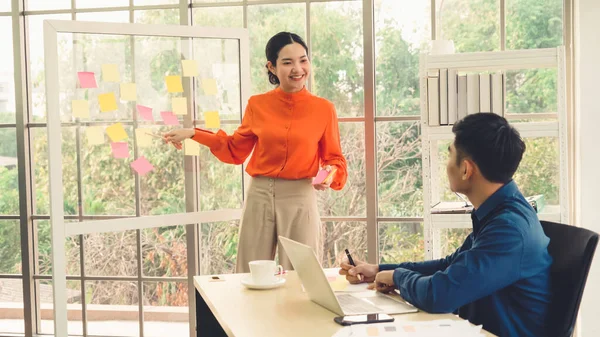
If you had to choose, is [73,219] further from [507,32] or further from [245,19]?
[507,32]

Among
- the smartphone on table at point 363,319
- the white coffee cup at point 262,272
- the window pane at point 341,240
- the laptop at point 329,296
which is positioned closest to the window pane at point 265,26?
the window pane at point 341,240

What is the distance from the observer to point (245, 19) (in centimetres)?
378

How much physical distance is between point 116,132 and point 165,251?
31.7 inches

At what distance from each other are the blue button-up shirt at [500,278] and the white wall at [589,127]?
1.75 metres

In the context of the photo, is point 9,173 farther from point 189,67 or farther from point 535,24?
point 535,24

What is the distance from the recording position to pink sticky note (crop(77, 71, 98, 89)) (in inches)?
129

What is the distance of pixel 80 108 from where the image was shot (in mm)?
3285

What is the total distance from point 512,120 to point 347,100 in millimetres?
862

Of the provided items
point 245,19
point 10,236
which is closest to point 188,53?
point 245,19

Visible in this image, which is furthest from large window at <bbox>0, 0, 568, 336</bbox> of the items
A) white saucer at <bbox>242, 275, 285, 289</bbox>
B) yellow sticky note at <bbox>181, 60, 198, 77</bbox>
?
white saucer at <bbox>242, 275, 285, 289</bbox>

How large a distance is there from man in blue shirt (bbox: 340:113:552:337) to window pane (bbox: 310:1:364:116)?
190cm

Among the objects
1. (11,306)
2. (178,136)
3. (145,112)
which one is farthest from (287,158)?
(11,306)

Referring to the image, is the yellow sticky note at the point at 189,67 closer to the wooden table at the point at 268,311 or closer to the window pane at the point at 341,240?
the window pane at the point at 341,240

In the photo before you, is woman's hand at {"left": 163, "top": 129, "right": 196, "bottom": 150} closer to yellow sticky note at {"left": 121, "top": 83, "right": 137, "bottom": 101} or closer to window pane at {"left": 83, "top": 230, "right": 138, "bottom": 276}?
yellow sticky note at {"left": 121, "top": 83, "right": 137, "bottom": 101}
